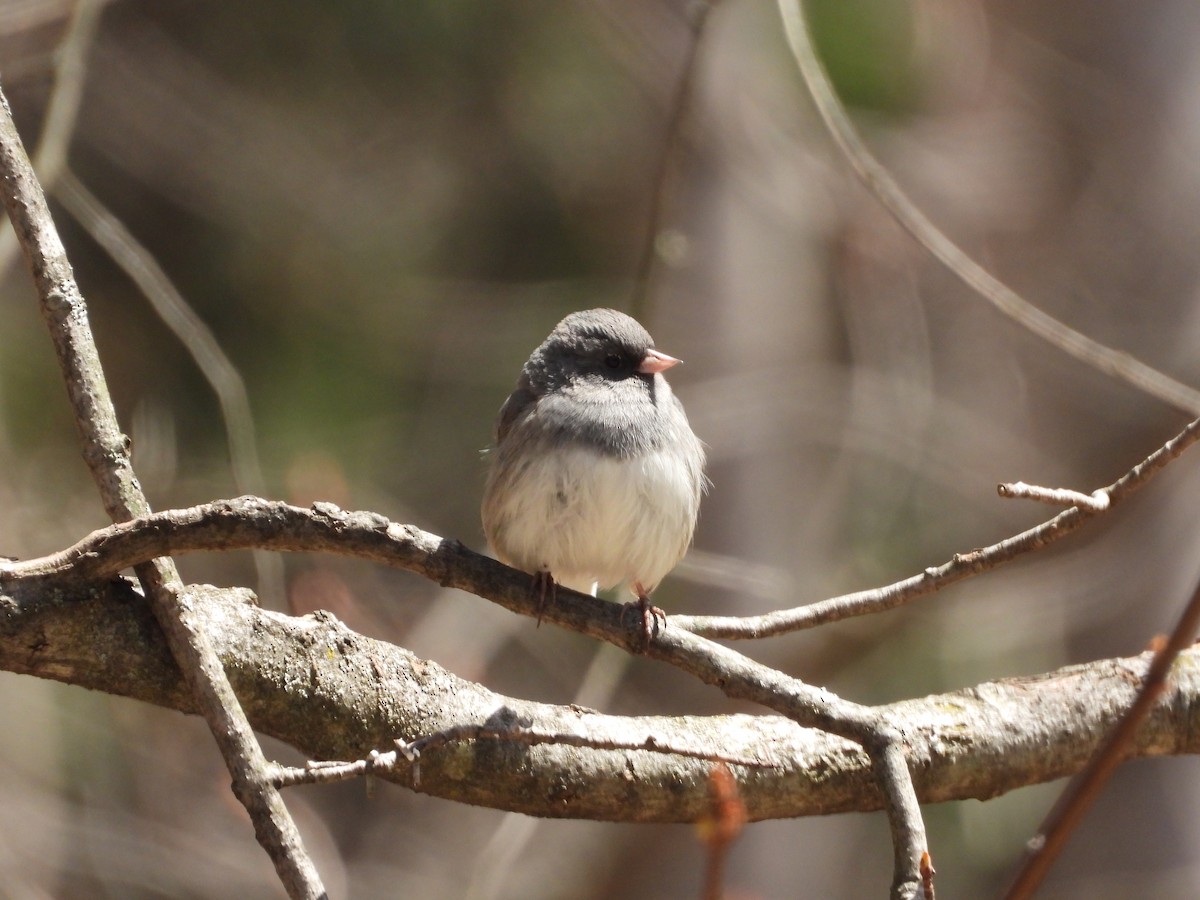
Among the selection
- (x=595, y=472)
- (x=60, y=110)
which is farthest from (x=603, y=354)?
(x=60, y=110)

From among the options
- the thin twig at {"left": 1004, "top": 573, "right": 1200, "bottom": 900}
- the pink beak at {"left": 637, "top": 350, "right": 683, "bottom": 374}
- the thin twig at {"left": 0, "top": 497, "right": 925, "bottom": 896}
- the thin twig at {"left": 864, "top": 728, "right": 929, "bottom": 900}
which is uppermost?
the pink beak at {"left": 637, "top": 350, "right": 683, "bottom": 374}

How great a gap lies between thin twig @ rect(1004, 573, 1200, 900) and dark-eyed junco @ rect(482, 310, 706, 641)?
5.97 feet

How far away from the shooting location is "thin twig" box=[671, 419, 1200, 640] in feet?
5.95

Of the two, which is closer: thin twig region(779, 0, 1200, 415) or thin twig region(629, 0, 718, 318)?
thin twig region(779, 0, 1200, 415)

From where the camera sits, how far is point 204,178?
5465 mm

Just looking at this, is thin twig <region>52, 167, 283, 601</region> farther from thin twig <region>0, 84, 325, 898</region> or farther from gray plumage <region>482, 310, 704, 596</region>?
thin twig <region>0, 84, 325, 898</region>

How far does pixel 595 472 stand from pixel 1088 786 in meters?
2.01

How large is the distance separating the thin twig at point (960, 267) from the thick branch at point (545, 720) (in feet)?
2.91

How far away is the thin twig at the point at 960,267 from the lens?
10.5ft

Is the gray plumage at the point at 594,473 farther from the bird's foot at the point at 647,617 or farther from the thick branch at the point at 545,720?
the thick branch at the point at 545,720

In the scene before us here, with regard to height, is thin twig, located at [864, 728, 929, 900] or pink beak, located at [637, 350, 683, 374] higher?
pink beak, located at [637, 350, 683, 374]

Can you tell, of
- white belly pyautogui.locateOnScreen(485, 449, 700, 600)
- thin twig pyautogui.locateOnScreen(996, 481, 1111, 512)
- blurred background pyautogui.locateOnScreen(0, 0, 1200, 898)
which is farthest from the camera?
blurred background pyautogui.locateOnScreen(0, 0, 1200, 898)

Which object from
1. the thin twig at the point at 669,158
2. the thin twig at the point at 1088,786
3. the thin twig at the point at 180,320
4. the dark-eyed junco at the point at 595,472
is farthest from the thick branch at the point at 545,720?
the thin twig at the point at 669,158

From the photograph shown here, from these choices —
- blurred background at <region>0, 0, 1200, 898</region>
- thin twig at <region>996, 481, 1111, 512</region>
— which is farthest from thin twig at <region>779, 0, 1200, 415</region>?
thin twig at <region>996, 481, 1111, 512</region>
